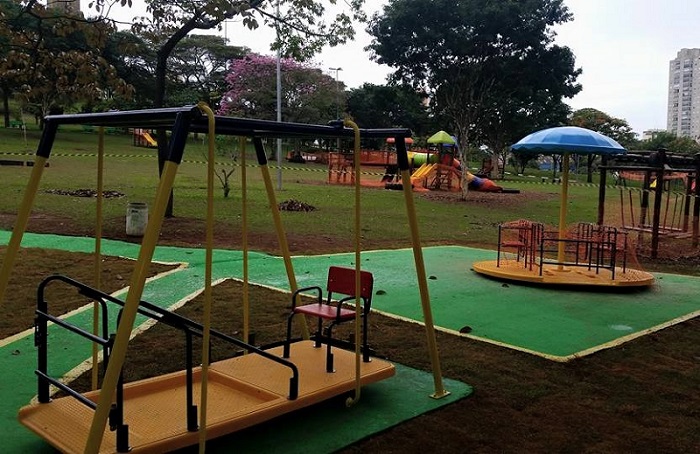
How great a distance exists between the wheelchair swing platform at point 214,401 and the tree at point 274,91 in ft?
131

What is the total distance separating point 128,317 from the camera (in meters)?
3.07

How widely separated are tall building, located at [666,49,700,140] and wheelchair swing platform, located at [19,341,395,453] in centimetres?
11775

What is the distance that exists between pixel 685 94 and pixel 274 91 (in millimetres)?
92085

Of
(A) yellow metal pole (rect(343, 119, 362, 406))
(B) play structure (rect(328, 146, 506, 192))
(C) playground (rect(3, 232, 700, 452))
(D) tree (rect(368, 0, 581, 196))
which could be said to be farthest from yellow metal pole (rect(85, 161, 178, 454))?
(B) play structure (rect(328, 146, 506, 192))

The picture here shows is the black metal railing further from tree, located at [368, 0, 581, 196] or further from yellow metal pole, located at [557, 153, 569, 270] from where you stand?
tree, located at [368, 0, 581, 196]

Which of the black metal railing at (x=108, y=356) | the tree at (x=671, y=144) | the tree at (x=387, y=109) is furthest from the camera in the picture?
the tree at (x=671, y=144)

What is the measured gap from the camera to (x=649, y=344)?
6.45m

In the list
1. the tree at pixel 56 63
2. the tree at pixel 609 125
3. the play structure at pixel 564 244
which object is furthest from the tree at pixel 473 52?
the tree at pixel 609 125

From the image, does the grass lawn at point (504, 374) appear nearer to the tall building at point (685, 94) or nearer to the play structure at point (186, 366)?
the play structure at point (186, 366)

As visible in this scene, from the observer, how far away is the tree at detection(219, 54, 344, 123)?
44.9 meters

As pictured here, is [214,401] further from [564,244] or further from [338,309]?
[564,244]

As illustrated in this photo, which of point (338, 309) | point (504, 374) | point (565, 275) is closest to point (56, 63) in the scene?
point (338, 309)

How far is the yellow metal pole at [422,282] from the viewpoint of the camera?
4656 millimetres

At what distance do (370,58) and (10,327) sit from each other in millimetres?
23698
